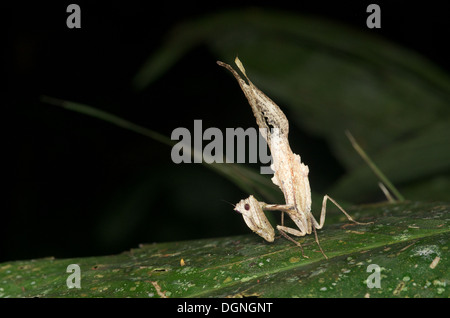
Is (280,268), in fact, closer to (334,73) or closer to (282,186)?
(282,186)

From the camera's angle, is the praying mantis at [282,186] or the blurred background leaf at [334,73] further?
the blurred background leaf at [334,73]

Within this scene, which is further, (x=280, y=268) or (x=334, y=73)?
(x=334, y=73)

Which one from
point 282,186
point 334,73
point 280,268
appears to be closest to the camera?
point 280,268

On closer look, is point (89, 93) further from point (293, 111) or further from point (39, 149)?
point (293, 111)

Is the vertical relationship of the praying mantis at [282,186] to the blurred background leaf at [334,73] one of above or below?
below

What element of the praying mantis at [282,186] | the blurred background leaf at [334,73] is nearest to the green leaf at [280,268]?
the praying mantis at [282,186]

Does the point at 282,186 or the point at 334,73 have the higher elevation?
the point at 334,73

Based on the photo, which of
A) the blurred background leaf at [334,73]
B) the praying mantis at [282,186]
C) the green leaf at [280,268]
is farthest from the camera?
the blurred background leaf at [334,73]

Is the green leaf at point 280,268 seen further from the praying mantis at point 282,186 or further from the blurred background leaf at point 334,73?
the blurred background leaf at point 334,73

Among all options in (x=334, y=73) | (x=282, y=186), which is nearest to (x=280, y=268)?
(x=282, y=186)

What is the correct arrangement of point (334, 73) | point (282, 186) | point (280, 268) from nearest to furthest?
point (280, 268)
point (282, 186)
point (334, 73)
